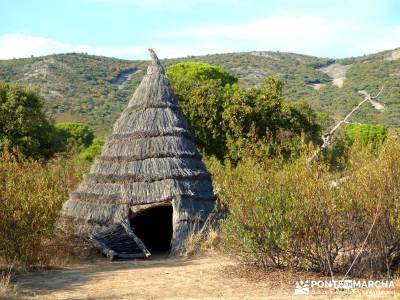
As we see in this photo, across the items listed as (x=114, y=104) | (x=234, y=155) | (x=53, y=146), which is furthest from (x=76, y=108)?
(x=234, y=155)

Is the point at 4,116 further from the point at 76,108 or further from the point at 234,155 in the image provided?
the point at 76,108

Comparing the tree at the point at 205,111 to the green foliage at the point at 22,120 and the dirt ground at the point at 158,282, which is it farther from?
the dirt ground at the point at 158,282

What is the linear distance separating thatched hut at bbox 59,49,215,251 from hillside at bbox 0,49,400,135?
30.4 meters

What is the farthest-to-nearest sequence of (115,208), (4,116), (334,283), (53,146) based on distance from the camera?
(53,146)
(4,116)
(115,208)
(334,283)

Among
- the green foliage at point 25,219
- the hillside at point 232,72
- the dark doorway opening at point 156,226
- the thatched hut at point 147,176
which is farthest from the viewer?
the hillside at point 232,72

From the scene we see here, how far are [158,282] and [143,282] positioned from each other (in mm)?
288

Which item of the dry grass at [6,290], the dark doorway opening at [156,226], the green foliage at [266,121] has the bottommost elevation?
the dark doorway opening at [156,226]

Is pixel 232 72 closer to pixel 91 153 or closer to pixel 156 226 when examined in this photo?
pixel 91 153

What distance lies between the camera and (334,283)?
9.79 metres

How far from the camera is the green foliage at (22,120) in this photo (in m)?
26.8

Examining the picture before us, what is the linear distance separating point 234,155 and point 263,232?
17.0m

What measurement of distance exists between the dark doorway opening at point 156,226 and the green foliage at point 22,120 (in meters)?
10.3

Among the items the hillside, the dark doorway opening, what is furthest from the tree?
the hillside

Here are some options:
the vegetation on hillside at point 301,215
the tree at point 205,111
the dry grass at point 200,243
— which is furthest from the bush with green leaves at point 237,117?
the vegetation on hillside at point 301,215
